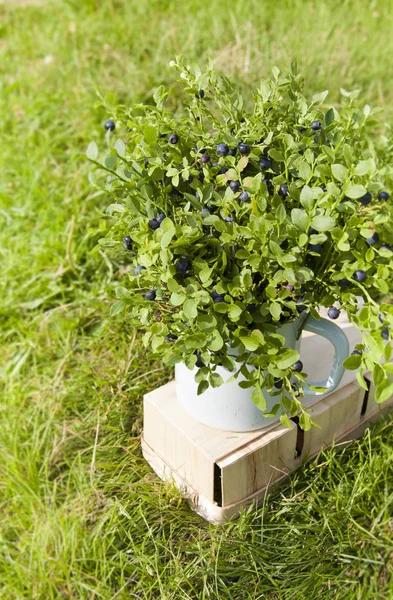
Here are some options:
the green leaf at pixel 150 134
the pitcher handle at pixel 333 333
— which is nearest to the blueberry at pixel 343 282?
the pitcher handle at pixel 333 333

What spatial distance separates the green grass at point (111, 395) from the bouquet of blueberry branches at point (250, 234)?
0.37 m

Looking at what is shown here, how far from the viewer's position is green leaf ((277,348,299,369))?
Result: 118 cm

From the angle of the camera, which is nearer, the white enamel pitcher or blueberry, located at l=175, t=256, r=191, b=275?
blueberry, located at l=175, t=256, r=191, b=275

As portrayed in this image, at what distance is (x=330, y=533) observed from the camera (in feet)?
4.68

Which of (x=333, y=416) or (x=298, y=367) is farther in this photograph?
(x=333, y=416)

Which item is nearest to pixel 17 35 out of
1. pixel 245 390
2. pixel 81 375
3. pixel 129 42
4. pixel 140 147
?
pixel 129 42

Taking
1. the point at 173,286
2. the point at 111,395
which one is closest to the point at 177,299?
the point at 173,286

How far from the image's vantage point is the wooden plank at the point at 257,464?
1.36 metres

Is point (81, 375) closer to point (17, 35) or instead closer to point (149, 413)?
point (149, 413)

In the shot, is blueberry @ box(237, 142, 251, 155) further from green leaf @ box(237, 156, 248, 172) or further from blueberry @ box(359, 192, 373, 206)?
blueberry @ box(359, 192, 373, 206)

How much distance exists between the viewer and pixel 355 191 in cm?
113

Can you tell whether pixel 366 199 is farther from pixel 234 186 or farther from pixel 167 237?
pixel 167 237

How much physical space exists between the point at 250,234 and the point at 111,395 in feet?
2.62

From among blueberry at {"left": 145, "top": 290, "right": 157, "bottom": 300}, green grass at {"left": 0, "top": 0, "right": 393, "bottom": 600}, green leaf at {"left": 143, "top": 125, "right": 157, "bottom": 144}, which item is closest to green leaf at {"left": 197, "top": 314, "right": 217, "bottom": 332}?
blueberry at {"left": 145, "top": 290, "right": 157, "bottom": 300}
